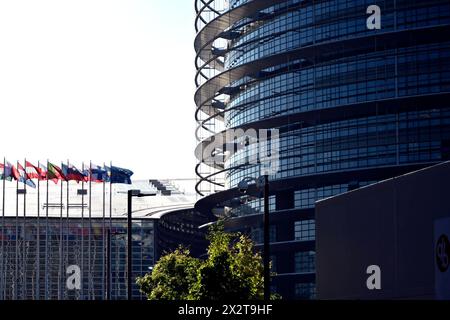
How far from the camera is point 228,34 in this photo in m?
137

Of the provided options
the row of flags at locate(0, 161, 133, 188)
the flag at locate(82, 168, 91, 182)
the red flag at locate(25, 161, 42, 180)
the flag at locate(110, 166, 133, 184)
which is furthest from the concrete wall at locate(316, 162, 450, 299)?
the flag at locate(82, 168, 91, 182)

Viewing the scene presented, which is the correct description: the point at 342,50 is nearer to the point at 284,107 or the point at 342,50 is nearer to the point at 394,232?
the point at 284,107

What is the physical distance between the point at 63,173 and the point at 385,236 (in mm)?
114981

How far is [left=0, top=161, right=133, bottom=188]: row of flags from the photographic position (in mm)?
150625

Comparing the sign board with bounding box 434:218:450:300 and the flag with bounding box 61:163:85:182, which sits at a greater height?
the flag with bounding box 61:163:85:182

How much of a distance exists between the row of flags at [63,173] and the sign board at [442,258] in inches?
4560

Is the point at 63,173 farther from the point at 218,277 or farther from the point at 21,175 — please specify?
the point at 218,277

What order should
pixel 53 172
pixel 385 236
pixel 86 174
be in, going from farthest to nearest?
1. pixel 86 174
2. pixel 53 172
3. pixel 385 236

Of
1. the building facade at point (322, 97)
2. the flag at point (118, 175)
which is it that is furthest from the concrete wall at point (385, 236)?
the flag at point (118, 175)

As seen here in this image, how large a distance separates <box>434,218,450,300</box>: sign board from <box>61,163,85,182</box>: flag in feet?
393

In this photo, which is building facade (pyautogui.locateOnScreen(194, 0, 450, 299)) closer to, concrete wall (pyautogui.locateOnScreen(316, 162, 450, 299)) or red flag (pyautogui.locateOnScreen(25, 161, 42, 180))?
red flag (pyautogui.locateOnScreen(25, 161, 42, 180))

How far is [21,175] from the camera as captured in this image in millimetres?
154000

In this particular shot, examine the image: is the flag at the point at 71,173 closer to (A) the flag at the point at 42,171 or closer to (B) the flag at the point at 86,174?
(B) the flag at the point at 86,174

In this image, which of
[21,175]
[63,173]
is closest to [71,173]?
[63,173]
